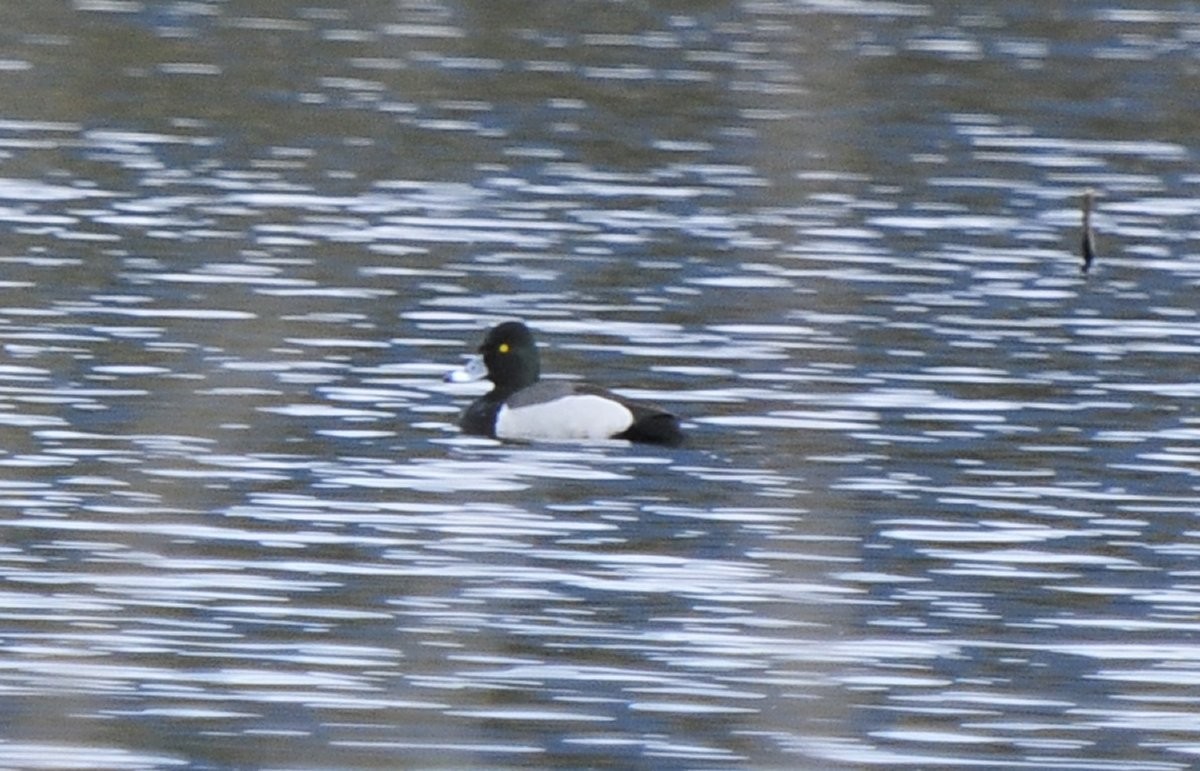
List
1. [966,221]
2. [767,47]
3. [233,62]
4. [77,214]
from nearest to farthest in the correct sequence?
[77,214], [966,221], [233,62], [767,47]

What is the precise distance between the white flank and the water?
14cm

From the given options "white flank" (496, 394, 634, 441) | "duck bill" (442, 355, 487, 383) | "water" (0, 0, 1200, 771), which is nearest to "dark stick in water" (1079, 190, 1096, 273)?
"water" (0, 0, 1200, 771)

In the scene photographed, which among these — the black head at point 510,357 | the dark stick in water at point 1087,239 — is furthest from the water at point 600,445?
the black head at point 510,357

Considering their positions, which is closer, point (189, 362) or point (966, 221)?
point (189, 362)

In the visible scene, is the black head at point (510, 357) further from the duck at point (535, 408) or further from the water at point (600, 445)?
the water at point (600, 445)

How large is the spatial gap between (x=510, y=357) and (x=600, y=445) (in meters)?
1.35

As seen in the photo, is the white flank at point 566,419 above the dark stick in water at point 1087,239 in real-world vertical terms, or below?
above

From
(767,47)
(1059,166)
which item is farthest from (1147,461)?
(767,47)

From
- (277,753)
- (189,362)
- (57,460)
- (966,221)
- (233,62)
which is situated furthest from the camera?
(233,62)

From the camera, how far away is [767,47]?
121ft

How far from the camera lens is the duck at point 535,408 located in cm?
1592

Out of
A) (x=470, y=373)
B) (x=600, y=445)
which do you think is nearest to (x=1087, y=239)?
(x=470, y=373)

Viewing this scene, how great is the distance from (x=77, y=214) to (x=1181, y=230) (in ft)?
25.9

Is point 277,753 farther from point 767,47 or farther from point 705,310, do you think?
point 767,47
